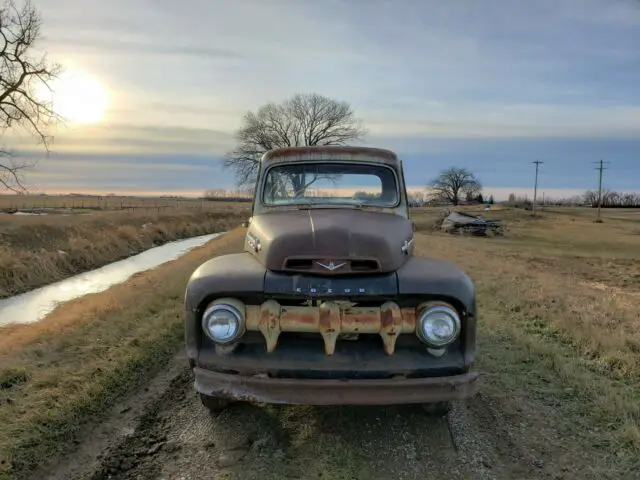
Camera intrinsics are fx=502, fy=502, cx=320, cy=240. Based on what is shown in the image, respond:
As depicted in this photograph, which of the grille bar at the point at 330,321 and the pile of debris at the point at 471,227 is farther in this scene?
the pile of debris at the point at 471,227

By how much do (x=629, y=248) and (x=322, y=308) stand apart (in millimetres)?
37450

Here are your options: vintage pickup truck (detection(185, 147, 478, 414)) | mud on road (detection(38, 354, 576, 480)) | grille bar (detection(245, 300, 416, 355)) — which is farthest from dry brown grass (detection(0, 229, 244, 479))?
grille bar (detection(245, 300, 416, 355))

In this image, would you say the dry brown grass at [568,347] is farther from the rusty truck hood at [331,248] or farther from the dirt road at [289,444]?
the rusty truck hood at [331,248]

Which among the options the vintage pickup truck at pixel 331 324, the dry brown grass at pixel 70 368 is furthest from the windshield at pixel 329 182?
the dry brown grass at pixel 70 368

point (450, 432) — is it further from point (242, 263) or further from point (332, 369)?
point (242, 263)

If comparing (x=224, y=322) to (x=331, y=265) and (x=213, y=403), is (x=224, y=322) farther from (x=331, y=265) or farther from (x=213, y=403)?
(x=213, y=403)

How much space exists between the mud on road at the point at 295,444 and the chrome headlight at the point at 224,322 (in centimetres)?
87

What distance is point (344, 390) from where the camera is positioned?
3.35 metres

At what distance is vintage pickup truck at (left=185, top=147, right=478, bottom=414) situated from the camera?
11.2ft

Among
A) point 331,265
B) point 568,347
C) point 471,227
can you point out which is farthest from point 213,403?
point 471,227

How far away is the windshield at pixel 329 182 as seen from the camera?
5461mm

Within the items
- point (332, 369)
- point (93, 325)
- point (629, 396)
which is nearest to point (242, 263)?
point (332, 369)

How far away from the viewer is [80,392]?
15.2 ft

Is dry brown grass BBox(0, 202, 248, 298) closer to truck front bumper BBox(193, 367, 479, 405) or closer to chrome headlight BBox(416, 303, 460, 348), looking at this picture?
truck front bumper BBox(193, 367, 479, 405)
